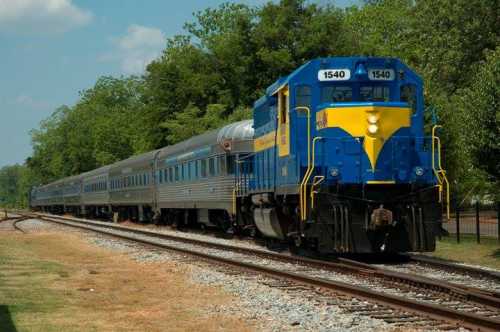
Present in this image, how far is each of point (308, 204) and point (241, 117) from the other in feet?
109

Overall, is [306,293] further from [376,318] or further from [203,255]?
[203,255]

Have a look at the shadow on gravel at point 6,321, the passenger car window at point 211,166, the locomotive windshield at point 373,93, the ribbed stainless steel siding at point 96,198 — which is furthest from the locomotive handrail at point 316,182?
the ribbed stainless steel siding at point 96,198

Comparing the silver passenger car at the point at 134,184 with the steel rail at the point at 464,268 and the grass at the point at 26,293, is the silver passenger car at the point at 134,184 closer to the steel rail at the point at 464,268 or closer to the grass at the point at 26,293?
the grass at the point at 26,293

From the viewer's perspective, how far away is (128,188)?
4353 centimetres

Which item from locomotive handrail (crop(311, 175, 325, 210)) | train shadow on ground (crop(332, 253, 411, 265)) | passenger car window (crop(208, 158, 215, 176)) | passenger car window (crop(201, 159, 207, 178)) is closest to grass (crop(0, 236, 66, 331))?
locomotive handrail (crop(311, 175, 325, 210))

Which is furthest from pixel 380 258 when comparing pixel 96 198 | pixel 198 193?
pixel 96 198

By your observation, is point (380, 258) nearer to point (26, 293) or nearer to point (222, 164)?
point (26, 293)

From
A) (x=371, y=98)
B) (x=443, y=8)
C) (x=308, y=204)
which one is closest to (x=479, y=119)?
(x=371, y=98)

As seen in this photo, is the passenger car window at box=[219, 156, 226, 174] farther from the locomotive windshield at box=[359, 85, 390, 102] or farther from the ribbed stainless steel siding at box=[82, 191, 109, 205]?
the ribbed stainless steel siding at box=[82, 191, 109, 205]

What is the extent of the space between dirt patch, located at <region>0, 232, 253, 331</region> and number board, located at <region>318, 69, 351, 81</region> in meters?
5.02

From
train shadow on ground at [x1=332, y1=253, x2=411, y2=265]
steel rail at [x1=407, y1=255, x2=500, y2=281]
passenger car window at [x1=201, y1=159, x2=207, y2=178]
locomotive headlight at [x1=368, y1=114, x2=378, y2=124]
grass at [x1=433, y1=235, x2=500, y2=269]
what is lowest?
grass at [x1=433, y1=235, x2=500, y2=269]

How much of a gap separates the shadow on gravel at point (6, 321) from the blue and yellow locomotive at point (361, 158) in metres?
6.73

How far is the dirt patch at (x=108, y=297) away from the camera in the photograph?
938 centimetres

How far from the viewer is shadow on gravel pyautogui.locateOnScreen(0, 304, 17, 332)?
8.84 meters
